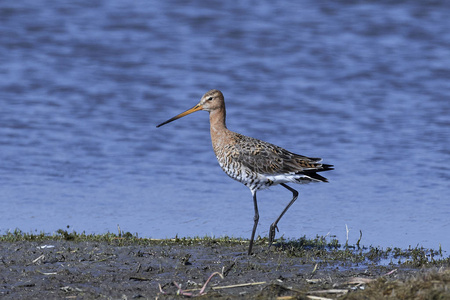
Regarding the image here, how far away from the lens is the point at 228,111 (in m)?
16.1

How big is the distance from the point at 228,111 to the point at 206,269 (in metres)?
7.87

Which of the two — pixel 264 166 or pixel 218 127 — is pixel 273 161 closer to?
pixel 264 166

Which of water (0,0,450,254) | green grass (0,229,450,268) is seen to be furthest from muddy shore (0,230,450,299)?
water (0,0,450,254)

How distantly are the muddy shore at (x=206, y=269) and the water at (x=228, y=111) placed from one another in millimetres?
813

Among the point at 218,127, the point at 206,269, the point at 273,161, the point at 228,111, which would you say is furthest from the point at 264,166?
the point at 228,111

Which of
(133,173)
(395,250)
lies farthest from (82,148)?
(395,250)

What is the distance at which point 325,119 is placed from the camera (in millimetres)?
15664

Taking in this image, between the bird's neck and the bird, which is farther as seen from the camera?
the bird's neck

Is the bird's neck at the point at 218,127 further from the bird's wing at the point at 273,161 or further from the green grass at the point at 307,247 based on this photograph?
the green grass at the point at 307,247

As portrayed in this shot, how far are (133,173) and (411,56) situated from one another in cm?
940

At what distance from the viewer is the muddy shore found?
7.13 m

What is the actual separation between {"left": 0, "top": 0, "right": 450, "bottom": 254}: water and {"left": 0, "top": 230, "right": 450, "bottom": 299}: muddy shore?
32.0 inches

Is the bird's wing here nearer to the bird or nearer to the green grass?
the bird

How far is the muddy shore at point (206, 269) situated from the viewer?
7133 millimetres
